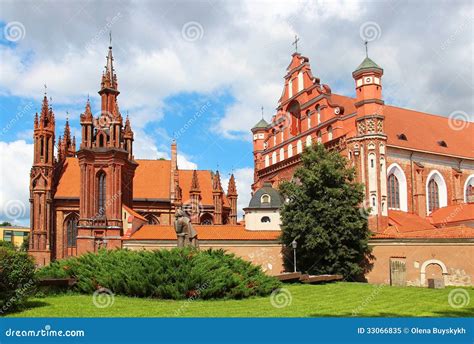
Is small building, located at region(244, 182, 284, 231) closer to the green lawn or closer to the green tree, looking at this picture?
the green tree

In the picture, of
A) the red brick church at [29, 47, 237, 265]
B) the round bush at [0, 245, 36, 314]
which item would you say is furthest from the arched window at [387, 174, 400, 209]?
the round bush at [0, 245, 36, 314]

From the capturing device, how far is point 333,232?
Answer: 105ft

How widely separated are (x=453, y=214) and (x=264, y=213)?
14707 mm

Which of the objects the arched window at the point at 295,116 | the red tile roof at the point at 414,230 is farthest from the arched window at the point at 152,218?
the red tile roof at the point at 414,230

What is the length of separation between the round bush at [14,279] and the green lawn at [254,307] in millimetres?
425

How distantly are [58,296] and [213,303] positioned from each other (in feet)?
19.2

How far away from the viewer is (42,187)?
46.7m

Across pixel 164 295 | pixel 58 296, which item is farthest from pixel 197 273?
pixel 58 296

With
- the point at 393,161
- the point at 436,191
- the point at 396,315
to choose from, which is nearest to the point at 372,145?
the point at 393,161

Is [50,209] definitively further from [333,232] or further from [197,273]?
[197,273]

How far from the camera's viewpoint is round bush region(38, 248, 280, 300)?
18.6 meters

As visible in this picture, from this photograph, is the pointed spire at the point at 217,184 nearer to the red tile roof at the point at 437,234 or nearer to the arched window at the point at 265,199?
the arched window at the point at 265,199

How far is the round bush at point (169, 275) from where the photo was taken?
18.6 meters

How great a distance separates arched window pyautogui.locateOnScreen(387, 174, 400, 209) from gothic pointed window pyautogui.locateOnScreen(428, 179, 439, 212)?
3.86 meters
